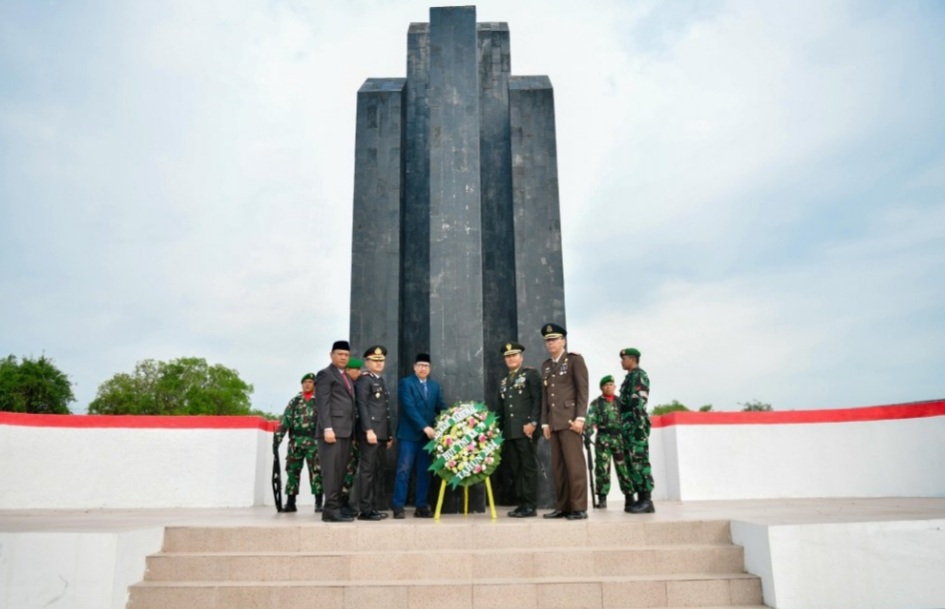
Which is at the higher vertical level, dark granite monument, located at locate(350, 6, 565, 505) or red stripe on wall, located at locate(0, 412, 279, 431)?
dark granite monument, located at locate(350, 6, 565, 505)

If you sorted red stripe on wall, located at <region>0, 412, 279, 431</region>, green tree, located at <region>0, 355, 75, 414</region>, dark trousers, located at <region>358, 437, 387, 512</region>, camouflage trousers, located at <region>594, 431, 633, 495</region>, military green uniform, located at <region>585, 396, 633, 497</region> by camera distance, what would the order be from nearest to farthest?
dark trousers, located at <region>358, 437, 387, 512</region>
camouflage trousers, located at <region>594, 431, 633, 495</region>
military green uniform, located at <region>585, 396, 633, 497</region>
red stripe on wall, located at <region>0, 412, 279, 431</region>
green tree, located at <region>0, 355, 75, 414</region>

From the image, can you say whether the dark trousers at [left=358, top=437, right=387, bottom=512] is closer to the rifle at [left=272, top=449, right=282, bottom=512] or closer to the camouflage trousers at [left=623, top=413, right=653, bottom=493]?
the rifle at [left=272, top=449, right=282, bottom=512]

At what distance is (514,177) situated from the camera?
868cm

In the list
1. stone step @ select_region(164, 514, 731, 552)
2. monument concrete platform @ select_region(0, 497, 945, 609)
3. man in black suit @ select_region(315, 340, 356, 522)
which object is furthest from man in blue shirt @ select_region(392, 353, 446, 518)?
monument concrete platform @ select_region(0, 497, 945, 609)

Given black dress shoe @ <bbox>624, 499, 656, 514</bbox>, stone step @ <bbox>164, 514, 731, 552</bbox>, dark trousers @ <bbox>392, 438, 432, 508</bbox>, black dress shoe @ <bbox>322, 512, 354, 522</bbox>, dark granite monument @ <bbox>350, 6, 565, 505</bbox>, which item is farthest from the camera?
dark granite monument @ <bbox>350, 6, 565, 505</bbox>

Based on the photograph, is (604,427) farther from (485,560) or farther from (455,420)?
(485,560)

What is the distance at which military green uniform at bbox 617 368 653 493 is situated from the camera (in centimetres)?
661

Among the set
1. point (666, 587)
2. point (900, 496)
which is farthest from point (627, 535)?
point (900, 496)

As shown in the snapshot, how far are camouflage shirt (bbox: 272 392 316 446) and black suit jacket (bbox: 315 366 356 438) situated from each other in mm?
2040

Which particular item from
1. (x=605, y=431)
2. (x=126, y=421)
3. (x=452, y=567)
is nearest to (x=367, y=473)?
(x=452, y=567)

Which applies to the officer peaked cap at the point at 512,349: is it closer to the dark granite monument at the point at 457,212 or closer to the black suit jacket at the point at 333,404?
the dark granite monument at the point at 457,212

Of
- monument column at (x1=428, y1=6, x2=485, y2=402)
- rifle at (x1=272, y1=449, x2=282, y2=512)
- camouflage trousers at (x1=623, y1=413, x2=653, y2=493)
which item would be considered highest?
monument column at (x1=428, y1=6, x2=485, y2=402)

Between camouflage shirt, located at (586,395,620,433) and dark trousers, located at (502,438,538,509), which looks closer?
dark trousers, located at (502,438,538,509)

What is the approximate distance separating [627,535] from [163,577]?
356 cm
